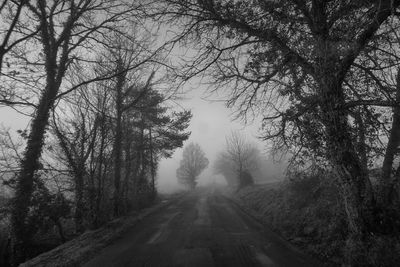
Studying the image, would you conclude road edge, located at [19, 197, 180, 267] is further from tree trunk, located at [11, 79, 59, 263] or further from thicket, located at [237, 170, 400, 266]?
thicket, located at [237, 170, 400, 266]

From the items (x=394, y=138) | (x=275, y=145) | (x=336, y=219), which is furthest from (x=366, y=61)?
(x=336, y=219)

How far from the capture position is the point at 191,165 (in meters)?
62.4

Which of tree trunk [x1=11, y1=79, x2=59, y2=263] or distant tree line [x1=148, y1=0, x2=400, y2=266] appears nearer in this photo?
distant tree line [x1=148, y1=0, x2=400, y2=266]

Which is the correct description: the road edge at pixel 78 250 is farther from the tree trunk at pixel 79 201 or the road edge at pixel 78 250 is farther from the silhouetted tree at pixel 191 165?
the silhouetted tree at pixel 191 165

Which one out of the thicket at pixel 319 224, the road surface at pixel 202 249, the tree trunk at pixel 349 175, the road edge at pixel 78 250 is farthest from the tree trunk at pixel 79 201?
the tree trunk at pixel 349 175

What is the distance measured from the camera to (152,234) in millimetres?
9852

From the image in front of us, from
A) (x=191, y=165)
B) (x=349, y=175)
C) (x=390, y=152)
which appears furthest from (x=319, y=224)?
(x=191, y=165)

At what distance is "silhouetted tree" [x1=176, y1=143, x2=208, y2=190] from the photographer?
61438 millimetres

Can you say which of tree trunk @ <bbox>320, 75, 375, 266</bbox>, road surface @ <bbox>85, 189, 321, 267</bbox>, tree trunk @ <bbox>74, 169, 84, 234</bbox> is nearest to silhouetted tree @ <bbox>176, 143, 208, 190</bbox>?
tree trunk @ <bbox>74, 169, 84, 234</bbox>

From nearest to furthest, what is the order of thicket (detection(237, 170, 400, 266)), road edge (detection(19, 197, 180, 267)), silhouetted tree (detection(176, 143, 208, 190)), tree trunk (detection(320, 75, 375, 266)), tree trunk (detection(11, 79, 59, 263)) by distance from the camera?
thicket (detection(237, 170, 400, 266)) < tree trunk (detection(320, 75, 375, 266)) < road edge (detection(19, 197, 180, 267)) < tree trunk (detection(11, 79, 59, 263)) < silhouetted tree (detection(176, 143, 208, 190))

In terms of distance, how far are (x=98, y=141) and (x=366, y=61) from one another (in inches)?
467

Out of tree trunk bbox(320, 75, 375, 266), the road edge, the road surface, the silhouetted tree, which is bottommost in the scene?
the road surface

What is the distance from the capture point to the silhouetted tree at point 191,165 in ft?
202

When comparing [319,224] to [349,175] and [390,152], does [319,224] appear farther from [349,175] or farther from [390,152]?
[349,175]
